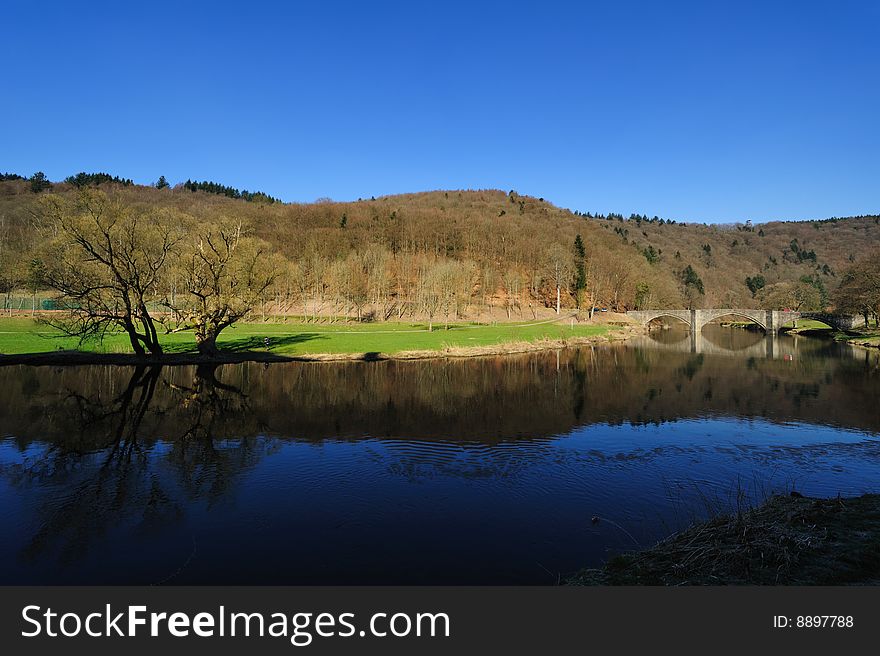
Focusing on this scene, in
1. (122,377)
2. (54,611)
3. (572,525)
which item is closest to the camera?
(54,611)

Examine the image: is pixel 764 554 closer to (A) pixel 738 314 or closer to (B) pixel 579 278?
(A) pixel 738 314

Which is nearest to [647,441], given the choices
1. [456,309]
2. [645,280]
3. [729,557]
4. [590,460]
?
[590,460]

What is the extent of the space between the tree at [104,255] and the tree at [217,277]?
229 cm

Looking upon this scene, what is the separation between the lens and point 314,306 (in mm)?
128375

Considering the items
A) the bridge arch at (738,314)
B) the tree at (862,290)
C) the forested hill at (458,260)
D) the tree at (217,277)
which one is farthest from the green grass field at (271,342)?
the bridge arch at (738,314)

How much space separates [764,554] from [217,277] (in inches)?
1803

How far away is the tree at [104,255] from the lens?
39.1 metres

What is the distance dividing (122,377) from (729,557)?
40.6 metres

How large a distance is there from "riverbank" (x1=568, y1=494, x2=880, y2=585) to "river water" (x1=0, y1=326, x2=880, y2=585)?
1.13m

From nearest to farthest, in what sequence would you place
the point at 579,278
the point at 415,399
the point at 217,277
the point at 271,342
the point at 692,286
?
the point at 415,399 < the point at 217,277 < the point at 271,342 < the point at 579,278 < the point at 692,286

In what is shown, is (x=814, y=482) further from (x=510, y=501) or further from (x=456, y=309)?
(x=456, y=309)

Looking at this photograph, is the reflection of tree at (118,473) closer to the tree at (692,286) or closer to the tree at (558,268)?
the tree at (558,268)

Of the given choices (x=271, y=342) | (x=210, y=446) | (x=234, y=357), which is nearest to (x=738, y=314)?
(x=271, y=342)

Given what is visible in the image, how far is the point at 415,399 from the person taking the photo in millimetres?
32125
